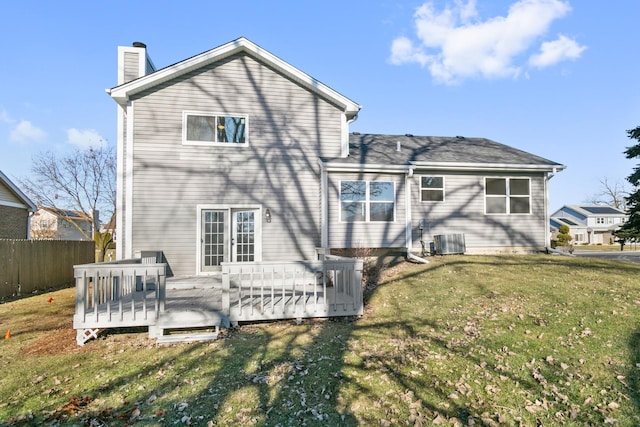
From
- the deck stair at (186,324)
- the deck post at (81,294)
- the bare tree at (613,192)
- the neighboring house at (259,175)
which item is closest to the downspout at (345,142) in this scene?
the neighboring house at (259,175)

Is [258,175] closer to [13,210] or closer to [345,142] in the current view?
[345,142]

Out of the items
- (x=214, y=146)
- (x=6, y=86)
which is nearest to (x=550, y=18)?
(x=214, y=146)

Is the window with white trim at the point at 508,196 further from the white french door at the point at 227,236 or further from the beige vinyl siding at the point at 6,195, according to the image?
the beige vinyl siding at the point at 6,195

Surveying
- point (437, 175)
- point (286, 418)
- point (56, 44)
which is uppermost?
point (56, 44)

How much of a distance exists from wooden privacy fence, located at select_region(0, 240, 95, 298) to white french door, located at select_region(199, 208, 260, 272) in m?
5.93

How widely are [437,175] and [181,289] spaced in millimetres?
9217

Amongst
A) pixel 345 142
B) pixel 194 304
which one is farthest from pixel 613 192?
pixel 194 304

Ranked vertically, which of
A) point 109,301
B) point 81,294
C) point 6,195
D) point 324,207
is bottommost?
point 109,301

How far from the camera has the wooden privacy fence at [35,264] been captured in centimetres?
1038

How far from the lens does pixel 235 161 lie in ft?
35.2

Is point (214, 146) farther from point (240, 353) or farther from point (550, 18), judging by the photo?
point (550, 18)

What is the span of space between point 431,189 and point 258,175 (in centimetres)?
615

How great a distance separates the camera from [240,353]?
5258 mm

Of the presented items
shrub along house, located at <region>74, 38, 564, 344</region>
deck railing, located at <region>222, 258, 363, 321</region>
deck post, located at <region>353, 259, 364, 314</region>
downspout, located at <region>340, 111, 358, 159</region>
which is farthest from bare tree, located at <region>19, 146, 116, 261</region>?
deck post, located at <region>353, 259, 364, 314</region>
